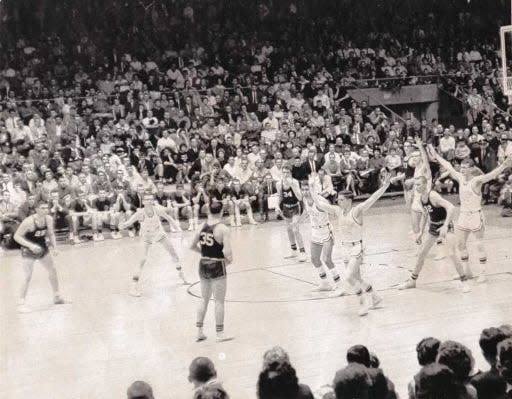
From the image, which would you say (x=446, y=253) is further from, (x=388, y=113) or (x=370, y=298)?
(x=388, y=113)

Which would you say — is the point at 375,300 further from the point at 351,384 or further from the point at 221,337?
the point at 351,384

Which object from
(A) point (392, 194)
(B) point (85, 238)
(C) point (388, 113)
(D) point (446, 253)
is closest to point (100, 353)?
(D) point (446, 253)

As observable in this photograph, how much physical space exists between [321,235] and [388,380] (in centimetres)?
716

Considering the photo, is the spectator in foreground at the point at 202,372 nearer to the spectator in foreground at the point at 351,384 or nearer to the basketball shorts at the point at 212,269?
the spectator in foreground at the point at 351,384

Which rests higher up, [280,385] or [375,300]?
[280,385]

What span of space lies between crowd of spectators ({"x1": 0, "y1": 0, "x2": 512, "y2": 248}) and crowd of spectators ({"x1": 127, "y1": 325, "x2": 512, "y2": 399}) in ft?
34.6

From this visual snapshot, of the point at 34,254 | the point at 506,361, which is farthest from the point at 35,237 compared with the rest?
the point at 506,361

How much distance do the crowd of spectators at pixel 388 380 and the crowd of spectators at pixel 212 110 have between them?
10.6 m

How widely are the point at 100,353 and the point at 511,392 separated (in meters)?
5.85

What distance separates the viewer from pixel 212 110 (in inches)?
979

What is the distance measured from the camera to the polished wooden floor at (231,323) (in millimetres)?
9016

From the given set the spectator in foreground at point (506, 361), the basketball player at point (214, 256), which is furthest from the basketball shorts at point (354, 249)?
the spectator in foreground at point (506, 361)

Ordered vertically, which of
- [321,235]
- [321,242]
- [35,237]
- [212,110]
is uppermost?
[212,110]

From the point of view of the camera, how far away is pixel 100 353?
32.9ft
